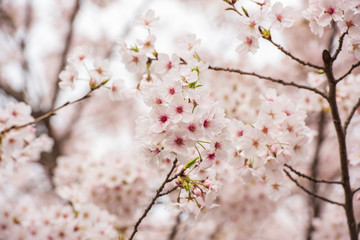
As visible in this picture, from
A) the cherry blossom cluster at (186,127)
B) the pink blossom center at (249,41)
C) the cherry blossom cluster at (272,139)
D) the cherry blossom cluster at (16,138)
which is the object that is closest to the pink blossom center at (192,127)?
the cherry blossom cluster at (186,127)

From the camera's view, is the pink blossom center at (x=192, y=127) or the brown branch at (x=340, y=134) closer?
the pink blossom center at (x=192, y=127)

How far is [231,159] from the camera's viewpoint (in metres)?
1.73

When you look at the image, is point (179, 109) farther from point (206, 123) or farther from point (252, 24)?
point (252, 24)

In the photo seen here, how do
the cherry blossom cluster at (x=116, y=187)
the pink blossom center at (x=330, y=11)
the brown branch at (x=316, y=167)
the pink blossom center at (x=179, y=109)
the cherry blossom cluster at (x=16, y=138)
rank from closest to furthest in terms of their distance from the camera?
the pink blossom center at (x=179, y=109) < the pink blossom center at (x=330, y=11) < the cherry blossom cluster at (x=16, y=138) < the cherry blossom cluster at (x=116, y=187) < the brown branch at (x=316, y=167)

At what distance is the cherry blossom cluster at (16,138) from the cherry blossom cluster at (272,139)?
140 cm

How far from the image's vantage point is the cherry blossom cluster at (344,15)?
→ 142cm

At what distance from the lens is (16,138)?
2.07 m

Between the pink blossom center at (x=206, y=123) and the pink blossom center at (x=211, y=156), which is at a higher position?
the pink blossom center at (x=206, y=123)

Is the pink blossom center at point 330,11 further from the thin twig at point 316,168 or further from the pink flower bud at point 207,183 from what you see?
the thin twig at point 316,168

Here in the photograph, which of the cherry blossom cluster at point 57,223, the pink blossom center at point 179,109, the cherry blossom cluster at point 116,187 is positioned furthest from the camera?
the cherry blossom cluster at point 116,187

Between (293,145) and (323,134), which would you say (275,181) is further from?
(323,134)

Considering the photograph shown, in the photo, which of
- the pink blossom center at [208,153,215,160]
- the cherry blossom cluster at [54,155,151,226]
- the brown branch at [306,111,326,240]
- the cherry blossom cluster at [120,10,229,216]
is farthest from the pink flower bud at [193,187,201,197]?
the brown branch at [306,111,326,240]

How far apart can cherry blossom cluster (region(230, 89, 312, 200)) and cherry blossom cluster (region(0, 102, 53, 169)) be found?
55.0 inches

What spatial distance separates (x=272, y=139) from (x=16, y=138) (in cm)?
158
